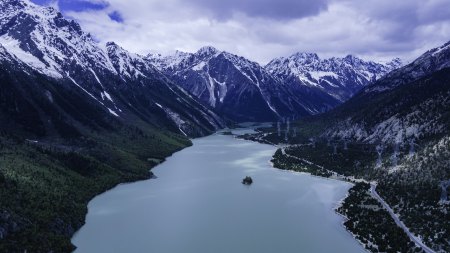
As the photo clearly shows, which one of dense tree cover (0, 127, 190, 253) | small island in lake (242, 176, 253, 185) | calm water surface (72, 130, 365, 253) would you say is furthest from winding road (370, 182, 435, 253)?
dense tree cover (0, 127, 190, 253)

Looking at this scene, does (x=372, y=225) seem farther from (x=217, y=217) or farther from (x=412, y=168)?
(x=412, y=168)

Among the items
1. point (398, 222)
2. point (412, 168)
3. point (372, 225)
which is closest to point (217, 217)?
point (372, 225)

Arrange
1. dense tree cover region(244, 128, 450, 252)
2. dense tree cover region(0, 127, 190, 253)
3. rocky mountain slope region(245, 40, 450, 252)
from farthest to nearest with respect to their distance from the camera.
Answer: rocky mountain slope region(245, 40, 450, 252)
dense tree cover region(244, 128, 450, 252)
dense tree cover region(0, 127, 190, 253)

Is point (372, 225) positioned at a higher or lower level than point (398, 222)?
lower

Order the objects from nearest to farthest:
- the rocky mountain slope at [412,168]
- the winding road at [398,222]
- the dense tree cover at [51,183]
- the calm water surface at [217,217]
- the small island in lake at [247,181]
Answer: the winding road at [398,222] < the dense tree cover at [51,183] < the calm water surface at [217,217] < the rocky mountain slope at [412,168] < the small island in lake at [247,181]

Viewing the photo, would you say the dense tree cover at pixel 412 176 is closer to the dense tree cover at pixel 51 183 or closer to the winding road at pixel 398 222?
the winding road at pixel 398 222

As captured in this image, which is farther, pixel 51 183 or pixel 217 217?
pixel 51 183

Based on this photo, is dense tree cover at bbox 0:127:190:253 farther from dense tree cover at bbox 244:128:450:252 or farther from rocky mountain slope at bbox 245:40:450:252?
dense tree cover at bbox 244:128:450:252

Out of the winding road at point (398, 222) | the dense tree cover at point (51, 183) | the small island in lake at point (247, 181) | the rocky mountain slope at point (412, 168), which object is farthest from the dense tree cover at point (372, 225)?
the dense tree cover at point (51, 183)

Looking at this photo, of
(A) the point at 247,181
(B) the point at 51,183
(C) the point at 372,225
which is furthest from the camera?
(A) the point at 247,181

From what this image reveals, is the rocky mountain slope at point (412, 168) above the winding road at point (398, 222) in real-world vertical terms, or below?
above
